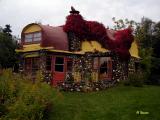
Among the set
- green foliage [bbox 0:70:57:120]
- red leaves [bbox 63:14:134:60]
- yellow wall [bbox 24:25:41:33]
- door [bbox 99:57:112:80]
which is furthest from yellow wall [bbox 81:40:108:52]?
green foliage [bbox 0:70:57:120]

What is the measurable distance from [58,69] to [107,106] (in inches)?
415

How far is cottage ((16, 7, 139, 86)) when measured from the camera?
3187cm

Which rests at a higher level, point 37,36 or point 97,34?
point 97,34

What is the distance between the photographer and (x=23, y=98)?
19016 millimetres

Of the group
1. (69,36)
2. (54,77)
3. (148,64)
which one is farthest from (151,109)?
(148,64)

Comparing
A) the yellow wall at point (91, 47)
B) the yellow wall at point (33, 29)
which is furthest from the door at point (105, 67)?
the yellow wall at point (33, 29)

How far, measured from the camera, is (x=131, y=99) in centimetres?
Answer: 2444

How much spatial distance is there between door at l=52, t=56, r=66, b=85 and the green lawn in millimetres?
4908

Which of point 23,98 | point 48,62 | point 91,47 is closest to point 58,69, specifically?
point 48,62

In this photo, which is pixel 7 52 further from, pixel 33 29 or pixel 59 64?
pixel 59 64

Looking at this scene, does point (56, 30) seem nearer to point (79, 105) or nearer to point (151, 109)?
point (79, 105)

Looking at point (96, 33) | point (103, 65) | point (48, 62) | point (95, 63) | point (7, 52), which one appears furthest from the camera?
point (7, 52)

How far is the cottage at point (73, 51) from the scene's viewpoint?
1255 inches

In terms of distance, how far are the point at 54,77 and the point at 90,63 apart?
138 inches
